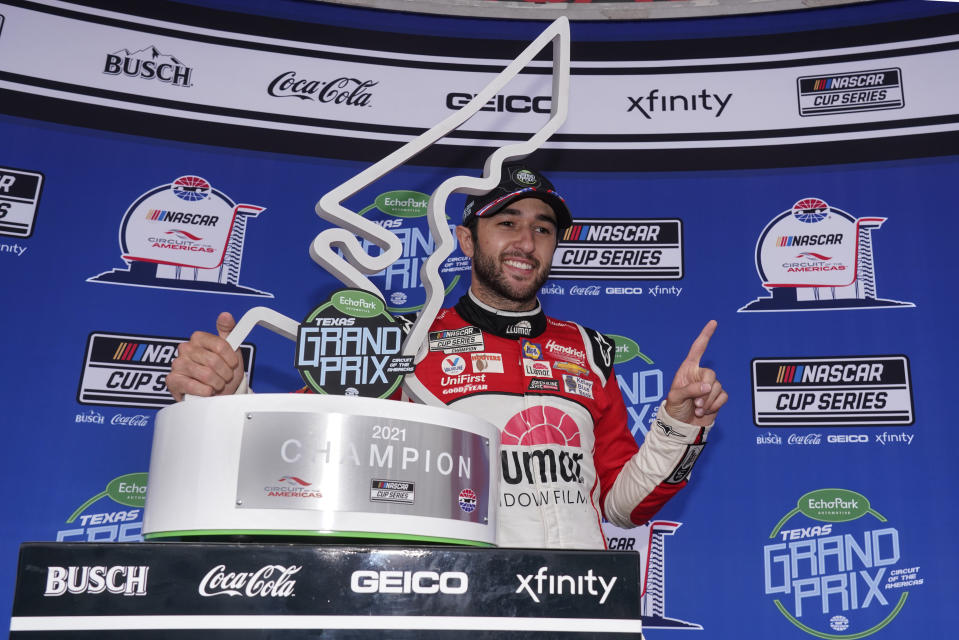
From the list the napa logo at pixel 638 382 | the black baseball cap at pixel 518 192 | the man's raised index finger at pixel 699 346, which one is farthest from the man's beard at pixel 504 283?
the napa logo at pixel 638 382

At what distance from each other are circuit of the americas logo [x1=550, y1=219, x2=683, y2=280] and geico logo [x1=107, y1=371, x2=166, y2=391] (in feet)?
4.29

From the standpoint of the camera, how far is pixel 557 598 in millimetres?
900

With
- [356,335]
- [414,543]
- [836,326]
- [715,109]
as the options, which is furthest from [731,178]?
[414,543]

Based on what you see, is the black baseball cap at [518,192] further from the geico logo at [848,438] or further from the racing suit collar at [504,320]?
the geico logo at [848,438]

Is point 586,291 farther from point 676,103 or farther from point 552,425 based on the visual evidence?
point 552,425

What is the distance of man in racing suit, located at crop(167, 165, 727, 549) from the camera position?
1.71m

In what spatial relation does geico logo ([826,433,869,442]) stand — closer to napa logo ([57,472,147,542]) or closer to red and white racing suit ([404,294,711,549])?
red and white racing suit ([404,294,711,549])

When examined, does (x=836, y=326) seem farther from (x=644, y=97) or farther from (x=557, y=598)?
(x=557, y=598)

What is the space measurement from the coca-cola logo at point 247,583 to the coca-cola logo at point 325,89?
95.5 inches

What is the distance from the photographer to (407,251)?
2.95 metres

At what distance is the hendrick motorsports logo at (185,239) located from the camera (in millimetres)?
2746

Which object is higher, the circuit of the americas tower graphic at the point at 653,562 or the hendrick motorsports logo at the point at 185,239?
the hendrick motorsports logo at the point at 185,239

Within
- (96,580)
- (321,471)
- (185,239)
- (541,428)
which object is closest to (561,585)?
(321,471)

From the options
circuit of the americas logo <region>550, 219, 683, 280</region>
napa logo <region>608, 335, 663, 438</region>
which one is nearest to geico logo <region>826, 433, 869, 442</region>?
napa logo <region>608, 335, 663, 438</region>
